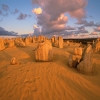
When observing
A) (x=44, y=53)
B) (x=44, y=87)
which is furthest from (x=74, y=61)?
(x=44, y=87)

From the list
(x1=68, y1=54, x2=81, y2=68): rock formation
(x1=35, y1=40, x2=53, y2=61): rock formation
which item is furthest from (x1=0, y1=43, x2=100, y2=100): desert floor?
(x1=35, y1=40, x2=53, y2=61): rock formation

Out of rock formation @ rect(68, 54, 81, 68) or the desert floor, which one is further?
rock formation @ rect(68, 54, 81, 68)

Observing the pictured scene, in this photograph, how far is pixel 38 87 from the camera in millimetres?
6422

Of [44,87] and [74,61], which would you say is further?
[74,61]

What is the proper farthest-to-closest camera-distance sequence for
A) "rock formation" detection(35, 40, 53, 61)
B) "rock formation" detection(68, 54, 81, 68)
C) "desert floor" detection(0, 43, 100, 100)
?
"rock formation" detection(35, 40, 53, 61) → "rock formation" detection(68, 54, 81, 68) → "desert floor" detection(0, 43, 100, 100)

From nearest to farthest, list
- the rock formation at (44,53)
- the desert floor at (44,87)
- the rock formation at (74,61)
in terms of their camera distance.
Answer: the desert floor at (44,87), the rock formation at (74,61), the rock formation at (44,53)

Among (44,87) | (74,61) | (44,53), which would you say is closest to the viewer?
(44,87)

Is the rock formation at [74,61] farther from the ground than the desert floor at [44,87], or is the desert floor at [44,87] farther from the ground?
the rock formation at [74,61]

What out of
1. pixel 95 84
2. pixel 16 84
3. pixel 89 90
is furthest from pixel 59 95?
pixel 95 84

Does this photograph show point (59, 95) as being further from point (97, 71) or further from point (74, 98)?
point (97, 71)

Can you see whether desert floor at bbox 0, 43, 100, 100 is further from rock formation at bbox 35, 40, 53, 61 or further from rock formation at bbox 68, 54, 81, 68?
rock formation at bbox 35, 40, 53, 61

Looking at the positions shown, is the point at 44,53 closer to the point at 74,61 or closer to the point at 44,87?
the point at 74,61

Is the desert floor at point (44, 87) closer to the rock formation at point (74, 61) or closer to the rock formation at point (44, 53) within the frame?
the rock formation at point (74, 61)

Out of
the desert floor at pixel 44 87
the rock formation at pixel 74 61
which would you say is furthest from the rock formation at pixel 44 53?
the desert floor at pixel 44 87
